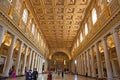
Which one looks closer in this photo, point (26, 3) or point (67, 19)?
point (26, 3)

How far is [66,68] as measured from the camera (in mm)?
38594

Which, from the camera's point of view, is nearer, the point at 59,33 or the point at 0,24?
the point at 0,24

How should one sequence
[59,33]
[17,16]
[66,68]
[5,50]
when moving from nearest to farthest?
[17,16] → [5,50] → [59,33] → [66,68]

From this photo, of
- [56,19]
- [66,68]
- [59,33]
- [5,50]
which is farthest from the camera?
[66,68]

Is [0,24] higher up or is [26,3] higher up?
[26,3]

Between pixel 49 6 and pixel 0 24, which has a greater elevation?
pixel 49 6

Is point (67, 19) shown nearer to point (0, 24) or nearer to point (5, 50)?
point (5, 50)

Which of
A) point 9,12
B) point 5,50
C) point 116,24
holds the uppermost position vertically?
point 9,12

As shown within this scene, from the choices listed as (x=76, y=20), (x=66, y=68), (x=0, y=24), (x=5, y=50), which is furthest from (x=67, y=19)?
(x=66, y=68)

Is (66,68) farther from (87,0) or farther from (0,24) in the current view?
(0,24)

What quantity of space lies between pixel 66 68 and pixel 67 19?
25.2 metres

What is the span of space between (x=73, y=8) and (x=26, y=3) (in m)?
6.34

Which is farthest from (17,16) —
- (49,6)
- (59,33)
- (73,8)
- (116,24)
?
(59,33)

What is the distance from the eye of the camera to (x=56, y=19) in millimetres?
17719
